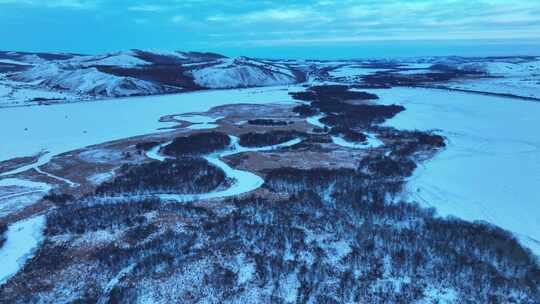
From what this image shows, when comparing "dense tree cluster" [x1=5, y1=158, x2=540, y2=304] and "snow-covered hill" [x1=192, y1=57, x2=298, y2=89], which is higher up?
"snow-covered hill" [x1=192, y1=57, x2=298, y2=89]

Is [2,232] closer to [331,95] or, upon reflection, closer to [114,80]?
[331,95]

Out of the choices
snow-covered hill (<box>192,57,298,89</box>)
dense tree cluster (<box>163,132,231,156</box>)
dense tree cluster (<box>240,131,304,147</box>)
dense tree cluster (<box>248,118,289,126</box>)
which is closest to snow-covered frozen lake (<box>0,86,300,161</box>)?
dense tree cluster (<box>163,132,231,156</box>)

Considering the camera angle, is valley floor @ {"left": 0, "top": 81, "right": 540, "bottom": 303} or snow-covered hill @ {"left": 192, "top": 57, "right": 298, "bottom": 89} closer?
valley floor @ {"left": 0, "top": 81, "right": 540, "bottom": 303}

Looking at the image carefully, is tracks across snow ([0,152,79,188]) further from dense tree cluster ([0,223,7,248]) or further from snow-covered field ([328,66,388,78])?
snow-covered field ([328,66,388,78])

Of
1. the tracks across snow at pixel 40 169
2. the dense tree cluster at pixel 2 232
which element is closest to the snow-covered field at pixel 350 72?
the tracks across snow at pixel 40 169

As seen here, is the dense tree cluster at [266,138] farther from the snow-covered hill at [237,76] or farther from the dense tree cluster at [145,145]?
the snow-covered hill at [237,76]

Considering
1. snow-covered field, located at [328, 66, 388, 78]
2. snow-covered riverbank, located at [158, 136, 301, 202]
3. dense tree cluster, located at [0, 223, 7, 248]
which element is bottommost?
snow-covered riverbank, located at [158, 136, 301, 202]
